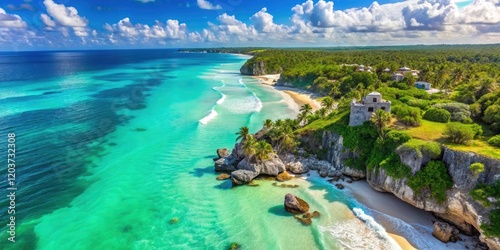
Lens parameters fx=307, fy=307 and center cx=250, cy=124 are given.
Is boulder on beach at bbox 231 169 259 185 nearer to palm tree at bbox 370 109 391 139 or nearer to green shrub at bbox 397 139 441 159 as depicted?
palm tree at bbox 370 109 391 139

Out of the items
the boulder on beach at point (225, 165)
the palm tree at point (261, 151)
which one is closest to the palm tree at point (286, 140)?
the palm tree at point (261, 151)

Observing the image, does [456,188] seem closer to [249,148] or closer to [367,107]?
[367,107]

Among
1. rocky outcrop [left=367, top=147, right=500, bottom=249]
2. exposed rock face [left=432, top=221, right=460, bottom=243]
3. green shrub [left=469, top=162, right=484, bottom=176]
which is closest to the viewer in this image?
rocky outcrop [left=367, top=147, right=500, bottom=249]

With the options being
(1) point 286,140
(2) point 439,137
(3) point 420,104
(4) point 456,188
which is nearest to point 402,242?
(4) point 456,188

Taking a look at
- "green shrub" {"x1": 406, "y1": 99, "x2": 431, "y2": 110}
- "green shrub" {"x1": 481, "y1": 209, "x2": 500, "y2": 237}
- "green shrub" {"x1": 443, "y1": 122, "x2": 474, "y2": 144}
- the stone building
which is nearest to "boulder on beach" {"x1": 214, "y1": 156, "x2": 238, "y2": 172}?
the stone building

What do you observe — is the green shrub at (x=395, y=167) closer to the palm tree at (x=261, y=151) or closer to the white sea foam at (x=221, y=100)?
the palm tree at (x=261, y=151)

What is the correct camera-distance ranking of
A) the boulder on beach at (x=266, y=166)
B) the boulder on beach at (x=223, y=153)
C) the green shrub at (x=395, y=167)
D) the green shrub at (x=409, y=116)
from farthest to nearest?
the boulder on beach at (x=223, y=153), the boulder on beach at (x=266, y=166), the green shrub at (x=409, y=116), the green shrub at (x=395, y=167)
